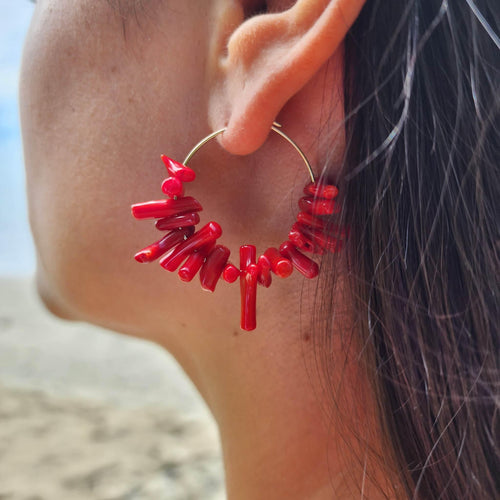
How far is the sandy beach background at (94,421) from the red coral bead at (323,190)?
76 centimetres

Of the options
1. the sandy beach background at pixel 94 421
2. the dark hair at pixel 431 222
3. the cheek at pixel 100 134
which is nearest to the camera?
the dark hair at pixel 431 222

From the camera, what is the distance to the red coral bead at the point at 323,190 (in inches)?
19.4

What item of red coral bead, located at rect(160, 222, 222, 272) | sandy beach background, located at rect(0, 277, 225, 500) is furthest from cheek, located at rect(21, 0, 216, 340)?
sandy beach background, located at rect(0, 277, 225, 500)

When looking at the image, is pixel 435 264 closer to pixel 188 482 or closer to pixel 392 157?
pixel 392 157

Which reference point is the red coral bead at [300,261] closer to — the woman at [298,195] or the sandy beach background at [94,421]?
the woman at [298,195]

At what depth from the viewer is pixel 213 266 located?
523 millimetres

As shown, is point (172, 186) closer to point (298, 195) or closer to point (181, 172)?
point (181, 172)

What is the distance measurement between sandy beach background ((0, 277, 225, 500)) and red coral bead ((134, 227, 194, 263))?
658mm

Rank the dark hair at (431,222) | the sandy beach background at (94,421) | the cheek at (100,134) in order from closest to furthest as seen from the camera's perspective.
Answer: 1. the dark hair at (431,222)
2. the cheek at (100,134)
3. the sandy beach background at (94,421)

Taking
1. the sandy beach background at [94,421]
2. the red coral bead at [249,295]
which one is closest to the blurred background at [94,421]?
the sandy beach background at [94,421]

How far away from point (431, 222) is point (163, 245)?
242 mm

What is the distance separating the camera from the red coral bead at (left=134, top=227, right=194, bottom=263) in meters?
0.51

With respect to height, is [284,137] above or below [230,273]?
above

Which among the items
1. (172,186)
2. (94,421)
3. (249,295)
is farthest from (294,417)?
(94,421)
